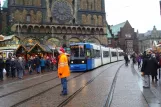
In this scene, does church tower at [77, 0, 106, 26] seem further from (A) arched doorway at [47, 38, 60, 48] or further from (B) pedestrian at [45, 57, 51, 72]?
(B) pedestrian at [45, 57, 51, 72]

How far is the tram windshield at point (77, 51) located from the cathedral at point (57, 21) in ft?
82.6

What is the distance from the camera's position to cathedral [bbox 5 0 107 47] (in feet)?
181

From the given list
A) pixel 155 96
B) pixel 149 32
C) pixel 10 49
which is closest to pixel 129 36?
pixel 149 32

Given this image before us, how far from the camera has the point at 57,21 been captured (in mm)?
58281

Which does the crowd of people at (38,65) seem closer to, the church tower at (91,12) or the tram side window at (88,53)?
the tram side window at (88,53)

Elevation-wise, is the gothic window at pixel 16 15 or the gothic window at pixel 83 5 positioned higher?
the gothic window at pixel 83 5

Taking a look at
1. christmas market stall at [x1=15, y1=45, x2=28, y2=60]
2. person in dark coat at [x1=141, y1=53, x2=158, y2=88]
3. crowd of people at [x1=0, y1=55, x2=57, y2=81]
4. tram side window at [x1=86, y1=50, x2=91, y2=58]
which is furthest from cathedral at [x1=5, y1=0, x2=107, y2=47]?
person in dark coat at [x1=141, y1=53, x2=158, y2=88]

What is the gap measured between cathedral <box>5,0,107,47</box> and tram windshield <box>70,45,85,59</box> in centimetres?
2518

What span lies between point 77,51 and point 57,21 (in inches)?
1218

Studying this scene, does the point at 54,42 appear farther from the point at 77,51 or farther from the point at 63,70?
the point at 63,70

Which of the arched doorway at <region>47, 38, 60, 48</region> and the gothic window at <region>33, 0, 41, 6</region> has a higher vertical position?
the gothic window at <region>33, 0, 41, 6</region>

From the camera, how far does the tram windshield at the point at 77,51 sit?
28.0 m

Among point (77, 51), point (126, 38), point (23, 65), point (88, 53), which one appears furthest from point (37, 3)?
point (126, 38)

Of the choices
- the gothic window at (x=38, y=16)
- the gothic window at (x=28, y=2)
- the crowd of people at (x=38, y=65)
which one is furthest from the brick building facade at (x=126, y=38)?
the crowd of people at (x=38, y=65)
